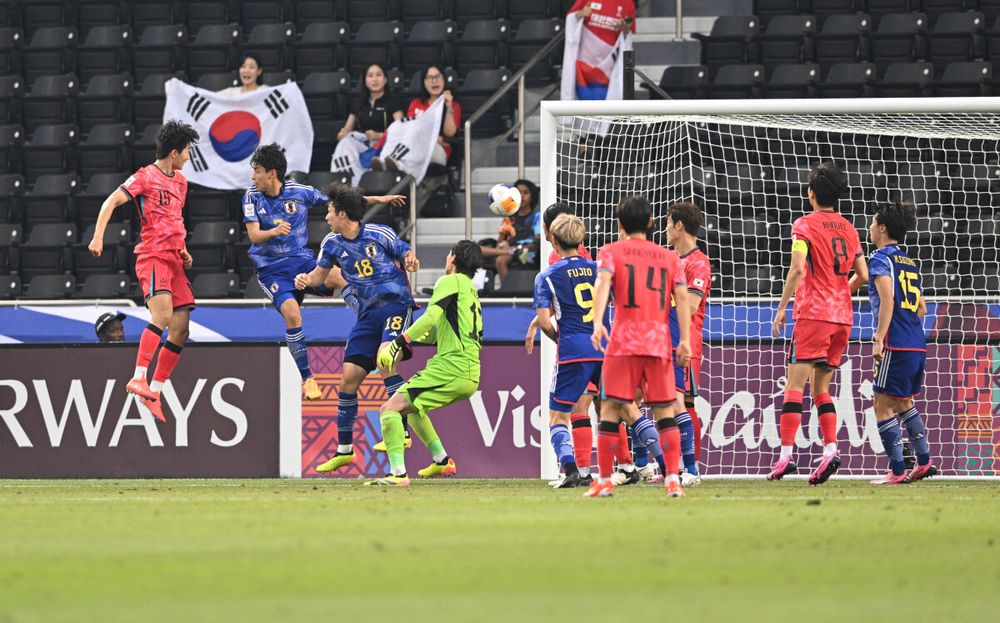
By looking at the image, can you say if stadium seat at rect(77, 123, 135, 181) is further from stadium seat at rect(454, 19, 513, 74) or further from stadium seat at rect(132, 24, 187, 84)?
stadium seat at rect(454, 19, 513, 74)

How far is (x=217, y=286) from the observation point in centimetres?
1599

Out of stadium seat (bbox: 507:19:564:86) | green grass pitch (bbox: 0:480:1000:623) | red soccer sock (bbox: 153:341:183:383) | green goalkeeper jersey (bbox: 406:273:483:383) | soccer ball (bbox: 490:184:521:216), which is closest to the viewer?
green grass pitch (bbox: 0:480:1000:623)

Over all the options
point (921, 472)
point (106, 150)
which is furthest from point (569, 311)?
point (106, 150)

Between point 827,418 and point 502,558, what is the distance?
509 centimetres

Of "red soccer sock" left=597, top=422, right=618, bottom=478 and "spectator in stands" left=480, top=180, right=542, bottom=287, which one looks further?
"spectator in stands" left=480, top=180, right=542, bottom=287

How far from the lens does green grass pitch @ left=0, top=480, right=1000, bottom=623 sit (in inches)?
157

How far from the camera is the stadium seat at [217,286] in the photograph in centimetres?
1592

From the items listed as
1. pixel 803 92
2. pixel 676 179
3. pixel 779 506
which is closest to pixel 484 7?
pixel 803 92

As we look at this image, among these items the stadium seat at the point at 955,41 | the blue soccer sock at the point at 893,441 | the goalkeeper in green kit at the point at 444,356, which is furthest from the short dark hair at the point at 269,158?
the stadium seat at the point at 955,41

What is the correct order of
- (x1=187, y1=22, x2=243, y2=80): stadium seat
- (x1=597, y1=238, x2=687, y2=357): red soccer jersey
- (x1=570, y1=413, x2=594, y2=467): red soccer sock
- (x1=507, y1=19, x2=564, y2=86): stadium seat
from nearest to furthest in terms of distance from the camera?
1. (x1=597, y1=238, x2=687, y2=357): red soccer jersey
2. (x1=570, y1=413, x2=594, y2=467): red soccer sock
3. (x1=507, y1=19, x2=564, y2=86): stadium seat
4. (x1=187, y1=22, x2=243, y2=80): stadium seat

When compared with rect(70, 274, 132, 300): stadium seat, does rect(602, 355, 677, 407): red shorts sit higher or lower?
lower

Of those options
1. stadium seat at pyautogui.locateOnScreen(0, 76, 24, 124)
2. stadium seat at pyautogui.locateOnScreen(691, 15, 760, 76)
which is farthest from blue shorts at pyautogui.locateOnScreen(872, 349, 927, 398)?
stadium seat at pyautogui.locateOnScreen(0, 76, 24, 124)

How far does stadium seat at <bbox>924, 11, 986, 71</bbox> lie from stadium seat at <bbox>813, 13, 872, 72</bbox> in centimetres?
72

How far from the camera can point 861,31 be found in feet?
56.8
